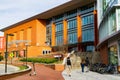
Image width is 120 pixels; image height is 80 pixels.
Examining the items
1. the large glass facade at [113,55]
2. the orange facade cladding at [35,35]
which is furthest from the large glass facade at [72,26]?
the large glass facade at [113,55]

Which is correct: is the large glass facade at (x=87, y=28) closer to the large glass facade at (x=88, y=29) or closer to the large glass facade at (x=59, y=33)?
the large glass facade at (x=88, y=29)

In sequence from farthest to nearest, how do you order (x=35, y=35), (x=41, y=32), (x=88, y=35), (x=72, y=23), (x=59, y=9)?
(x=41, y=32) < (x=35, y=35) < (x=72, y=23) < (x=59, y=9) < (x=88, y=35)

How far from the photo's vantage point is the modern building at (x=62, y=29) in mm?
60656

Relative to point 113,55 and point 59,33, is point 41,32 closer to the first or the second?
point 59,33

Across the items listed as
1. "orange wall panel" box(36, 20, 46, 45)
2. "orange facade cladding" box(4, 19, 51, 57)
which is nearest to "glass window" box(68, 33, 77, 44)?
"orange facade cladding" box(4, 19, 51, 57)

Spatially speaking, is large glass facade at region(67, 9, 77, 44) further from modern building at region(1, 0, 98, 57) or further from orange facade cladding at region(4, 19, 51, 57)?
orange facade cladding at region(4, 19, 51, 57)

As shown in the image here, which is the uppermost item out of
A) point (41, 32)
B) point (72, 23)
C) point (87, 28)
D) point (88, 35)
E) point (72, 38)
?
point (72, 23)

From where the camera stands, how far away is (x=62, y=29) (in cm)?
7000

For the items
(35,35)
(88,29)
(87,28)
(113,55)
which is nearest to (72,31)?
(87,28)

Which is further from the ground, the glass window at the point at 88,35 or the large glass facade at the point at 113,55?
the glass window at the point at 88,35

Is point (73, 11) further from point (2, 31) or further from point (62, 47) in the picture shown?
point (2, 31)

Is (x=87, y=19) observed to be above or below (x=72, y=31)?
above

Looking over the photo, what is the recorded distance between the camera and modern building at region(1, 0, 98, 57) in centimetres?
6066

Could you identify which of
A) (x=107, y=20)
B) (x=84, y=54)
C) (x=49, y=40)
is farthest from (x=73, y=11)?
(x=107, y=20)
